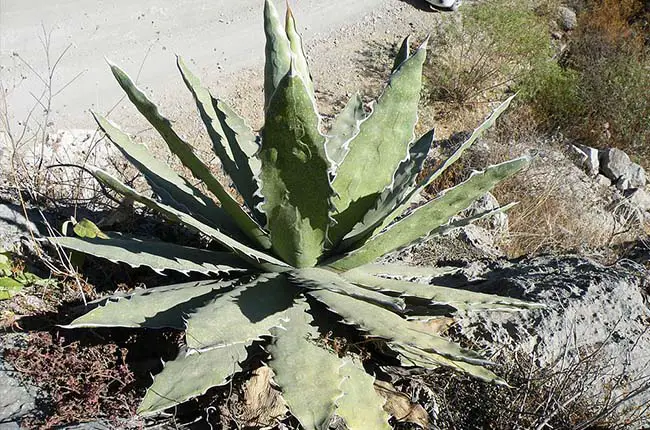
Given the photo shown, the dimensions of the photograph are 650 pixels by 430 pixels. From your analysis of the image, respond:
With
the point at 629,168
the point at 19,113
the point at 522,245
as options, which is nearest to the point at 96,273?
the point at 522,245

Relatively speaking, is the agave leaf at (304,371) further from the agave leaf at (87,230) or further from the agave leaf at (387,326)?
the agave leaf at (87,230)

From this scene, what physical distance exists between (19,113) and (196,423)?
4.72 metres

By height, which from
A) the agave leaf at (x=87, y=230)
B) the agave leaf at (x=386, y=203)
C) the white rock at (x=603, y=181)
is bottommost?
the white rock at (x=603, y=181)

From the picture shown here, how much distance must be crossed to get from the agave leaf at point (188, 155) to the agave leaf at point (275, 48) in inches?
11.2

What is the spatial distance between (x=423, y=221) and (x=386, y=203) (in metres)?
0.13

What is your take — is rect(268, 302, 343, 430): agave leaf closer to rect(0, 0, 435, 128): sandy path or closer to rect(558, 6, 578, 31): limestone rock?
rect(0, 0, 435, 128): sandy path

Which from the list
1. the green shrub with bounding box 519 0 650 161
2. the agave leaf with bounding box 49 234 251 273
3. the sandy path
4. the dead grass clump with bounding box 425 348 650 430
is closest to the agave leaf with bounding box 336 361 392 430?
the dead grass clump with bounding box 425 348 650 430

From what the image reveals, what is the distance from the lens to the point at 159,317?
68.6 inches

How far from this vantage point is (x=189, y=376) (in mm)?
1648

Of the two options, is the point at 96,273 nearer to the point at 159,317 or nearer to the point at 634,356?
the point at 159,317

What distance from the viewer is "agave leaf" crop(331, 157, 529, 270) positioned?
1943 millimetres

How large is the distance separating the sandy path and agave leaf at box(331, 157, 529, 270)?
14.2ft

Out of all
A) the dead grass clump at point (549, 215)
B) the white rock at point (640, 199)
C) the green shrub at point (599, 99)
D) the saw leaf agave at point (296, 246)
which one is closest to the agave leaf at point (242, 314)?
the saw leaf agave at point (296, 246)

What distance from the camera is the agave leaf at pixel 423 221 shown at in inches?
76.5
